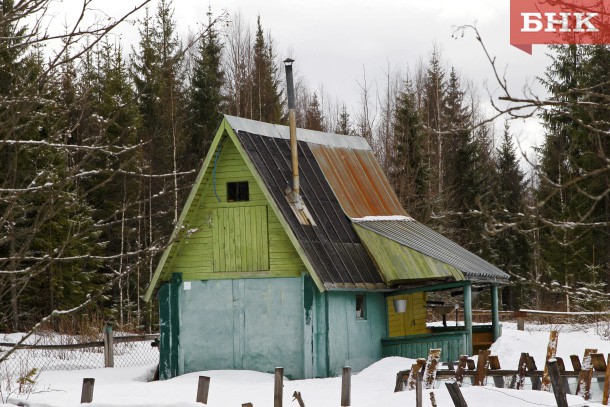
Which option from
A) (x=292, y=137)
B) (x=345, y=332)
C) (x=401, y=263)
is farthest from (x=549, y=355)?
(x=292, y=137)

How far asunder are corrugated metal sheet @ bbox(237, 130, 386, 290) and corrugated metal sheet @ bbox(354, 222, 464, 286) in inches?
8.9

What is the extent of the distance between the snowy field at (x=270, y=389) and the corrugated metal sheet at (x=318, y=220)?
7.26 feet

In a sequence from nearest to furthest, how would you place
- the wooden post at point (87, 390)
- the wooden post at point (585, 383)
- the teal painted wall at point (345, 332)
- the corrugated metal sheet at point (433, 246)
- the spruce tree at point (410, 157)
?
the wooden post at point (87, 390)
the wooden post at point (585, 383)
the teal painted wall at point (345, 332)
the corrugated metal sheet at point (433, 246)
the spruce tree at point (410, 157)

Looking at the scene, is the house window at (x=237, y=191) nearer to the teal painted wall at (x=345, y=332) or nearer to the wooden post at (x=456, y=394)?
the teal painted wall at (x=345, y=332)

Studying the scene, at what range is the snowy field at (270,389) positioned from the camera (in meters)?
13.6

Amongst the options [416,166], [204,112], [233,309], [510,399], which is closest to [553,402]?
[510,399]

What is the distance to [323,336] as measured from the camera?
21.6m

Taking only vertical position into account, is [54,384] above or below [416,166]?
below

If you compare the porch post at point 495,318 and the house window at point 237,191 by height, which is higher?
the house window at point 237,191

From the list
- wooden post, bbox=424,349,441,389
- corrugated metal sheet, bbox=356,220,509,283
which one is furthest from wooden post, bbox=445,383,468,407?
Answer: corrugated metal sheet, bbox=356,220,509,283

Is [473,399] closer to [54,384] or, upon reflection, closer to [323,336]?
[323,336]

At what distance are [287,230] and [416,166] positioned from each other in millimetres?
23403

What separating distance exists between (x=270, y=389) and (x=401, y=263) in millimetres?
5329

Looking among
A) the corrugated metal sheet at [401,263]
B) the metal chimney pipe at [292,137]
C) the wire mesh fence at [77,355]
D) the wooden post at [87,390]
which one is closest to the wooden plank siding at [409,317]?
the corrugated metal sheet at [401,263]
